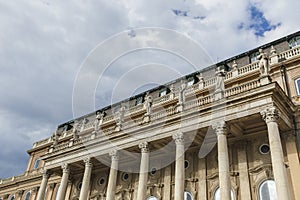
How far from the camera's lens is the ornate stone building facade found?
20.4 metres

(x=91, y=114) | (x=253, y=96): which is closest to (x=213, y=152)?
(x=253, y=96)

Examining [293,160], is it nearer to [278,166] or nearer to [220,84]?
[278,166]

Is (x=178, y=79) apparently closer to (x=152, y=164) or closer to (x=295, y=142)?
(x=152, y=164)

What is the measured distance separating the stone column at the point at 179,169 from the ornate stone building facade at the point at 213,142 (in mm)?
69

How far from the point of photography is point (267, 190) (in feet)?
70.1

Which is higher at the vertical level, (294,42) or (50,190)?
(294,42)

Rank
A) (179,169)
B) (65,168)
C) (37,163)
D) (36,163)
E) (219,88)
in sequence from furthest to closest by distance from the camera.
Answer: (36,163) < (37,163) < (65,168) < (219,88) < (179,169)

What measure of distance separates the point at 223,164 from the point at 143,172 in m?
6.92

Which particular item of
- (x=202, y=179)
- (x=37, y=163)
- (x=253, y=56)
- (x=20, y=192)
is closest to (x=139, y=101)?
(x=253, y=56)

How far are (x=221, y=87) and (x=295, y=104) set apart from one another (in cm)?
569

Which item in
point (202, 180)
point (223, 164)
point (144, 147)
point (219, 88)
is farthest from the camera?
point (144, 147)

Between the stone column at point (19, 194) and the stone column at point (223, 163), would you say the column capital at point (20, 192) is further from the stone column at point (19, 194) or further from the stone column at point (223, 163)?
the stone column at point (223, 163)

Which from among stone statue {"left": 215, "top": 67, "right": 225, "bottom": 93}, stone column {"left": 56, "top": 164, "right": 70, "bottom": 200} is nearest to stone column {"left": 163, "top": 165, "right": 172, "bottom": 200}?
stone statue {"left": 215, "top": 67, "right": 225, "bottom": 93}

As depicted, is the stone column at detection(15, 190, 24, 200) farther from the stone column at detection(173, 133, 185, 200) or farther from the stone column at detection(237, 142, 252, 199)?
the stone column at detection(237, 142, 252, 199)
